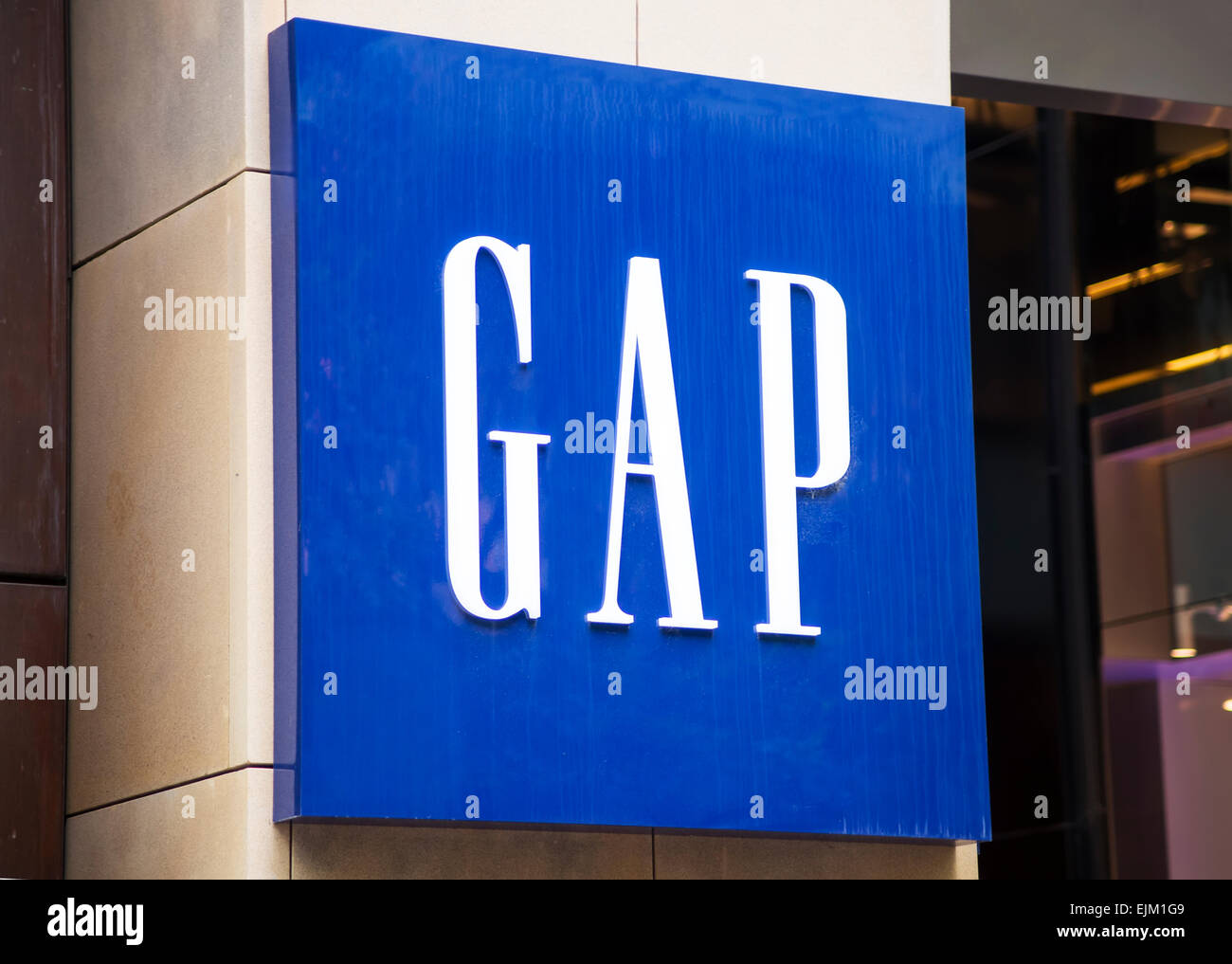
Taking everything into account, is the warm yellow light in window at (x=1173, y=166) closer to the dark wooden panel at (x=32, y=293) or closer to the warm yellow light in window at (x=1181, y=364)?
the warm yellow light in window at (x=1181, y=364)

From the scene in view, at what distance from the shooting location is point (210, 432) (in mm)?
6680

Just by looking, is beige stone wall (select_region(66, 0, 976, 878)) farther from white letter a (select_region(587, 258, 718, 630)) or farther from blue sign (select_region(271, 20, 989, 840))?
white letter a (select_region(587, 258, 718, 630))

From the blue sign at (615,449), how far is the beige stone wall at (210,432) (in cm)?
13

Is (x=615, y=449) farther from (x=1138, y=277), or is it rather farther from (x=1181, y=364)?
(x=1138, y=277)

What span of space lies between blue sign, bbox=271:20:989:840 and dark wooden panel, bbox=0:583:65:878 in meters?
1.37

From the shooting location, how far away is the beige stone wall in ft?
21.2

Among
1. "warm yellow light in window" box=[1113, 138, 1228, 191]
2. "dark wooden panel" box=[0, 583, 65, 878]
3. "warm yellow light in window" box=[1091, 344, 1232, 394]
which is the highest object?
"warm yellow light in window" box=[1113, 138, 1228, 191]

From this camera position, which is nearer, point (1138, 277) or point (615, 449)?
point (615, 449)

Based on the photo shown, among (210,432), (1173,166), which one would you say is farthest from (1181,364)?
(210,432)

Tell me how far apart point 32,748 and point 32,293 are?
1666 mm

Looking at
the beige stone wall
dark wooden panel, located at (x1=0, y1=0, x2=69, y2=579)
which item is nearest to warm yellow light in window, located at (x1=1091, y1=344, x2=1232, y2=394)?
the beige stone wall

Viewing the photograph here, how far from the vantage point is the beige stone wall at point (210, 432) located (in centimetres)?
646

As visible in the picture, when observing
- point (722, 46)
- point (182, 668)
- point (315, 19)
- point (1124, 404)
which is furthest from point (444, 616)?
point (1124, 404)

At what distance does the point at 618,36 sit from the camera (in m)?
7.46
